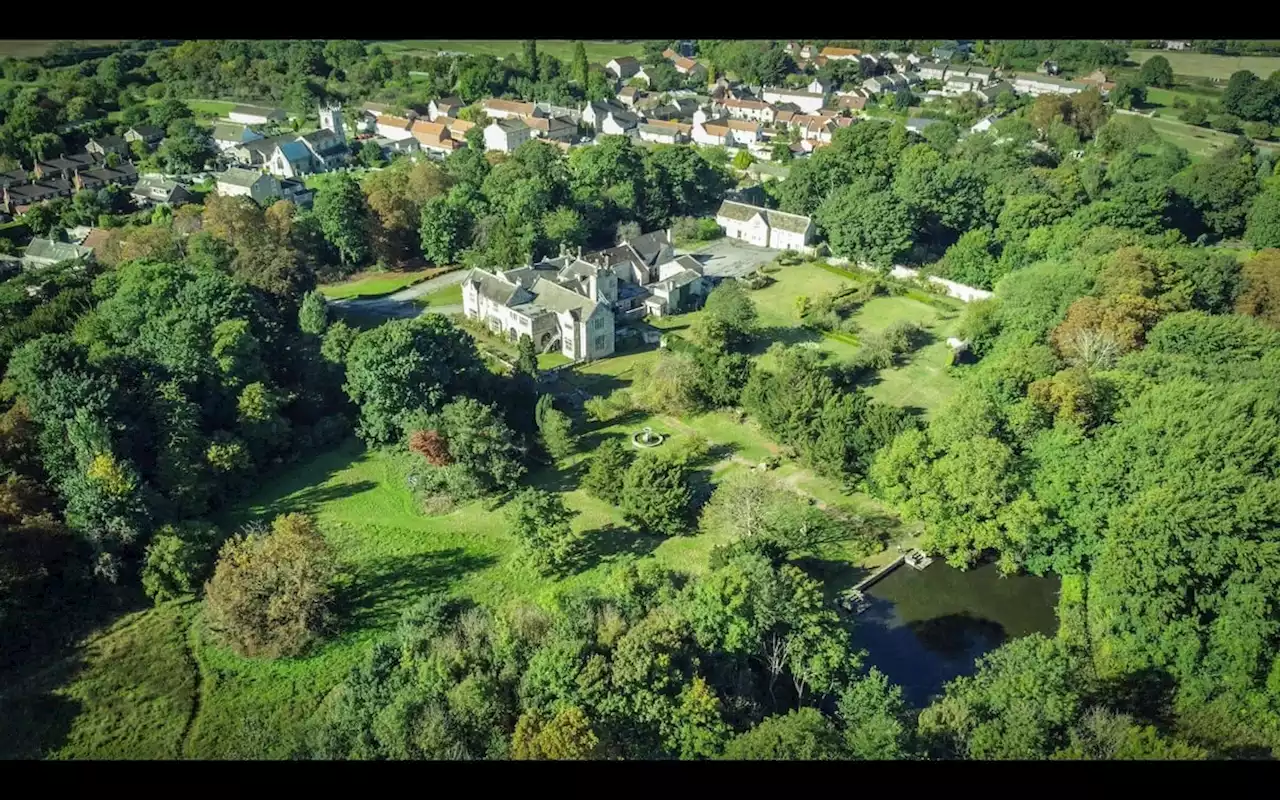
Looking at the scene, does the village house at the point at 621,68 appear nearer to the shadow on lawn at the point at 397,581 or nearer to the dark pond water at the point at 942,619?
the shadow on lawn at the point at 397,581

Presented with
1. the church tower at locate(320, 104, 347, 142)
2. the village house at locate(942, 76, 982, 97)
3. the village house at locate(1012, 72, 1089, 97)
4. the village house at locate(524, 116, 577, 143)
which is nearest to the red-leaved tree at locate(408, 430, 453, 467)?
the church tower at locate(320, 104, 347, 142)

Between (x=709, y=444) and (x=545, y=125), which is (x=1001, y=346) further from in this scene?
(x=545, y=125)

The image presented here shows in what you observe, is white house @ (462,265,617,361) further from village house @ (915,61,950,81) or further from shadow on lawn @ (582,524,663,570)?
village house @ (915,61,950,81)

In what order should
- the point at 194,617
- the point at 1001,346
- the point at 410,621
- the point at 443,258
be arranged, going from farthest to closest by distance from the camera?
the point at 443,258 → the point at 1001,346 → the point at 194,617 → the point at 410,621

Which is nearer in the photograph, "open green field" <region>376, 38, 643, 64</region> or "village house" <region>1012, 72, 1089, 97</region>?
"village house" <region>1012, 72, 1089, 97</region>

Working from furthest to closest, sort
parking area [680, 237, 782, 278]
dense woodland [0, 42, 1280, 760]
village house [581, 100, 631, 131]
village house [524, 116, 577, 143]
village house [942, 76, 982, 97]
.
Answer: village house [942, 76, 982, 97] < village house [581, 100, 631, 131] < village house [524, 116, 577, 143] < parking area [680, 237, 782, 278] < dense woodland [0, 42, 1280, 760]

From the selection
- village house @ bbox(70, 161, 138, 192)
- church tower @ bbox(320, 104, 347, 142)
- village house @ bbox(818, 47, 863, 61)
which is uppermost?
village house @ bbox(818, 47, 863, 61)
